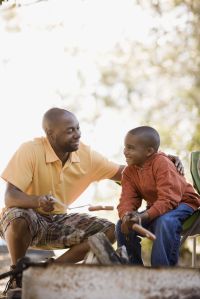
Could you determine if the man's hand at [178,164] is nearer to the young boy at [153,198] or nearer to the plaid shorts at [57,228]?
the young boy at [153,198]

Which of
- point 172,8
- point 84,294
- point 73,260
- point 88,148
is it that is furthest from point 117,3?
point 84,294

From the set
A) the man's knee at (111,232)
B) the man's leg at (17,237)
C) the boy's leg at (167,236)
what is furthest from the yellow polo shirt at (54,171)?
the boy's leg at (167,236)

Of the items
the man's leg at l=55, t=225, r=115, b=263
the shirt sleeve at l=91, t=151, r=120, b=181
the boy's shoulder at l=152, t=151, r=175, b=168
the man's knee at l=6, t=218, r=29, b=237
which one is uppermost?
the boy's shoulder at l=152, t=151, r=175, b=168

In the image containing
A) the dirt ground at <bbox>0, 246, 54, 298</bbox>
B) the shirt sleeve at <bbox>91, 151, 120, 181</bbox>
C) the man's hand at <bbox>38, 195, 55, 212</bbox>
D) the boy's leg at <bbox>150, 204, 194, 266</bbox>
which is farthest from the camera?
the dirt ground at <bbox>0, 246, 54, 298</bbox>

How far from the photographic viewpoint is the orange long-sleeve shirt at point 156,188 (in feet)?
13.2

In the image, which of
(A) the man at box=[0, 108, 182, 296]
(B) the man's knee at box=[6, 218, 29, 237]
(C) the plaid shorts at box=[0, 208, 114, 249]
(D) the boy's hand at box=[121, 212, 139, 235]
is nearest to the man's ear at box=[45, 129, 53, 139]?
(A) the man at box=[0, 108, 182, 296]

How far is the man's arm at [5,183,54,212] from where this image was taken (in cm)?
408

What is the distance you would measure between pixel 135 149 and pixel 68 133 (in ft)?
1.62

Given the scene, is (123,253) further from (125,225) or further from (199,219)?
(199,219)

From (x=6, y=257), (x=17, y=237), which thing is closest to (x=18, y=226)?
(x=17, y=237)

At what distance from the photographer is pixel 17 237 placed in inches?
167

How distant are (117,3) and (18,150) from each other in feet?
17.7

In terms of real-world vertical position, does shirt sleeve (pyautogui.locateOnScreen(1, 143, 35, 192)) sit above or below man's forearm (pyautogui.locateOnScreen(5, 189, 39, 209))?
above

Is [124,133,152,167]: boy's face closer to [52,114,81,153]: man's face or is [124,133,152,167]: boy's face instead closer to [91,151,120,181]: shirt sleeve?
[52,114,81,153]: man's face
